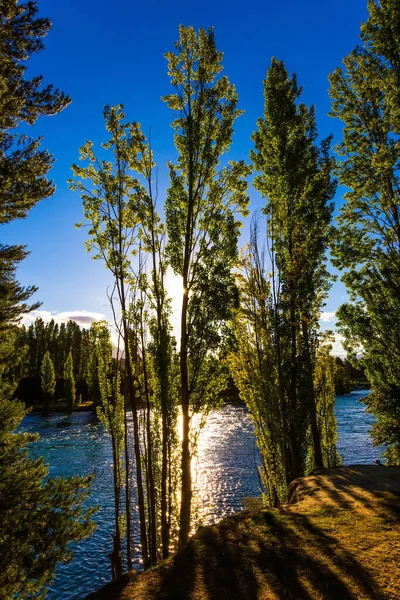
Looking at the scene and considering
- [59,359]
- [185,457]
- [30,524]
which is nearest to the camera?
[30,524]

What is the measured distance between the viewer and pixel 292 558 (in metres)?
5.89

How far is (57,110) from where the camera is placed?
10.1 metres

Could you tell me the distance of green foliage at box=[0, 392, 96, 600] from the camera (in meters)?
7.06

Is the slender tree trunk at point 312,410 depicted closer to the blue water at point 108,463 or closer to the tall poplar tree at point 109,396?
the blue water at point 108,463

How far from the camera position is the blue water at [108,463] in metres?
17.1

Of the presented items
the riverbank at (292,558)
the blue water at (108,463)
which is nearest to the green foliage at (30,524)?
the riverbank at (292,558)

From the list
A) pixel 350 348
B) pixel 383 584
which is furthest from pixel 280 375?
pixel 383 584

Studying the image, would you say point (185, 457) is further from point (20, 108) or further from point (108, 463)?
point (108, 463)

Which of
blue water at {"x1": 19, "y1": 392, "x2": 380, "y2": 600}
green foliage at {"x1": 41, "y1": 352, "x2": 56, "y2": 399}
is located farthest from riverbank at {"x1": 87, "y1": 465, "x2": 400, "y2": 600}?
green foliage at {"x1": 41, "y1": 352, "x2": 56, "y2": 399}

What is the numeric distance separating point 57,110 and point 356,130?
42.3 ft

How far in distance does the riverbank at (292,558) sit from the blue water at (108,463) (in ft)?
27.5

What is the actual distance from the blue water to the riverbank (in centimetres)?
837

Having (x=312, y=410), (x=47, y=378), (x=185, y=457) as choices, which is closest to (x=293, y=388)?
(x=312, y=410)

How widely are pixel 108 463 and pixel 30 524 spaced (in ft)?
91.4
